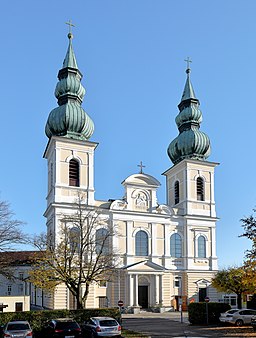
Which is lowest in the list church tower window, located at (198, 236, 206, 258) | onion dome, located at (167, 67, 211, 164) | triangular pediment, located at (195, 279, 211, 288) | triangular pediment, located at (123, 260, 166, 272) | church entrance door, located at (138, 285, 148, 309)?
church entrance door, located at (138, 285, 148, 309)

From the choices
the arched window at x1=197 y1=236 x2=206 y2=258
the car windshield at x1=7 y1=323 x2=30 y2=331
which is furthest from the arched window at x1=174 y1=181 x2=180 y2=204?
the car windshield at x1=7 y1=323 x2=30 y2=331

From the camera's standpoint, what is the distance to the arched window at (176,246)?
180ft

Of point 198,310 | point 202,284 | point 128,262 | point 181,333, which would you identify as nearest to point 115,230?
point 128,262

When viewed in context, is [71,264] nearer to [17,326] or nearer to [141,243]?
[17,326]

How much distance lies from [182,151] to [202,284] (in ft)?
50.6

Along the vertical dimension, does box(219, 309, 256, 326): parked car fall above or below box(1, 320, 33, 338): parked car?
below

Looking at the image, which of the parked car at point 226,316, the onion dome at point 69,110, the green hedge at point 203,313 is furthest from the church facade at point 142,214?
the parked car at point 226,316

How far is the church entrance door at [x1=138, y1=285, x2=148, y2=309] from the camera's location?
51.4 metres

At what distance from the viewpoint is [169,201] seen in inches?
2419

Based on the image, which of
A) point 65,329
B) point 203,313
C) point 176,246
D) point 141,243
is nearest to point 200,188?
point 176,246

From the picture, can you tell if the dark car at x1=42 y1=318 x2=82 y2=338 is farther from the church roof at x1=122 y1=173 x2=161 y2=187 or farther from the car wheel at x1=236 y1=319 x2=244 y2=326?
the church roof at x1=122 y1=173 x2=161 y2=187

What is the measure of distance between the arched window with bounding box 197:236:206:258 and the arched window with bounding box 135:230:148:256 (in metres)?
6.61

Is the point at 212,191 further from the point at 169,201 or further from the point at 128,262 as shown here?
the point at 128,262

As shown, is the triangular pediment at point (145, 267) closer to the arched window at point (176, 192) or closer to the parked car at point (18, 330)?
the arched window at point (176, 192)
